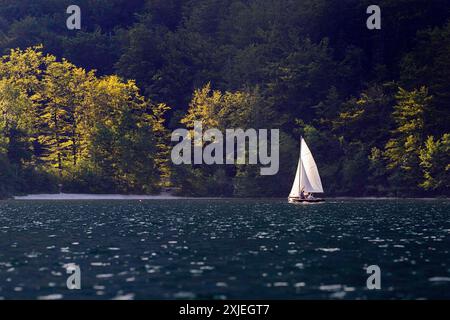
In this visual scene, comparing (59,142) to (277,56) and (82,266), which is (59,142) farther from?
(82,266)

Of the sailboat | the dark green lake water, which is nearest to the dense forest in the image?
the sailboat

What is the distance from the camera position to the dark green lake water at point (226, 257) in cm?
2922

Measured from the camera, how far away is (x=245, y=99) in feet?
393

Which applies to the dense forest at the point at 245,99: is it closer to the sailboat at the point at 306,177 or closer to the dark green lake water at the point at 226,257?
the sailboat at the point at 306,177

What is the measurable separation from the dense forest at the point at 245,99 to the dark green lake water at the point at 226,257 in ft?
157

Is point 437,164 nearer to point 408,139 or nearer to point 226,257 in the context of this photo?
point 408,139

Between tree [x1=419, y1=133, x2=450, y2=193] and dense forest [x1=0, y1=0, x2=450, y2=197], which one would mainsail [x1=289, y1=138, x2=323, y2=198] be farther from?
dense forest [x1=0, y1=0, x2=450, y2=197]

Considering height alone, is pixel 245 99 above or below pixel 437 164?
above

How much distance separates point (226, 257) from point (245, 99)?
82366 millimetres

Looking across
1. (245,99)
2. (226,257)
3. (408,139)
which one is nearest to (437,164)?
(408,139)

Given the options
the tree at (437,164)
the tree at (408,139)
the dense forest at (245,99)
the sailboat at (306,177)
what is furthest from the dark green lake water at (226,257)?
the dense forest at (245,99)

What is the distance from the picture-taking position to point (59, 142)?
13125 centimetres
